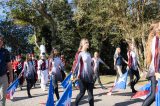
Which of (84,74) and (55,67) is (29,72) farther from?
(84,74)

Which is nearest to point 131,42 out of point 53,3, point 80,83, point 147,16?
point 147,16

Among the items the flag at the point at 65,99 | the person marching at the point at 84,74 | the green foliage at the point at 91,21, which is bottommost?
the flag at the point at 65,99

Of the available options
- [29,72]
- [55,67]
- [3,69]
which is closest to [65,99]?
[3,69]

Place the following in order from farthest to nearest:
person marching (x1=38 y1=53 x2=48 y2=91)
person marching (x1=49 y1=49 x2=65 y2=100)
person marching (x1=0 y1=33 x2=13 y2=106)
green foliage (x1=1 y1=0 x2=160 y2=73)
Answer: green foliage (x1=1 y1=0 x2=160 y2=73) → person marching (x1=38 y1=53 x2=48 y2=91) → person marching (x1=49 y1=49 x2=65 y2=100) → person marching (x1=0 y1=33 x2=13 y2=106)

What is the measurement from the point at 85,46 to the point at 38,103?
370 cm

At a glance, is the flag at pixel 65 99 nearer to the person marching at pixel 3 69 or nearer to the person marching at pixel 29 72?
the person marching at pixel 3 69

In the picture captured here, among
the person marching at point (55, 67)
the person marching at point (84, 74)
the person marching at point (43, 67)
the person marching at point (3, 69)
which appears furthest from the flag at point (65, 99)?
the person marching at point (43, 67)

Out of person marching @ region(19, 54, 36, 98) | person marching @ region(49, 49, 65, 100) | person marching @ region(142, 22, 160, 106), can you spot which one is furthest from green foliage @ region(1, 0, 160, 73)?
person marching @ region(142, 22, 160, 106)

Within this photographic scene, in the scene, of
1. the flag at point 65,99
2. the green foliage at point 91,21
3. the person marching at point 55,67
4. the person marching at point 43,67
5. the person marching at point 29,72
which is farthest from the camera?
the green foliage at point 91,21

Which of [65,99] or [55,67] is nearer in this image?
[65,99]

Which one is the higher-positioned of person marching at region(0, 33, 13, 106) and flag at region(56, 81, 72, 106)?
person marching at region(0, 33, 13, 106)

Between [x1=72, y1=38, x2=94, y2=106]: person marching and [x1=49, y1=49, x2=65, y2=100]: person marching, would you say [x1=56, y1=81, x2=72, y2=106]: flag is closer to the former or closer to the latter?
[x1=72, y1=38, x2=94, y2=106]: person marching

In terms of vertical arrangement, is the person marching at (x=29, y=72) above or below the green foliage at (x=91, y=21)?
below

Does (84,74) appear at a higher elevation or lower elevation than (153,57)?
lower
